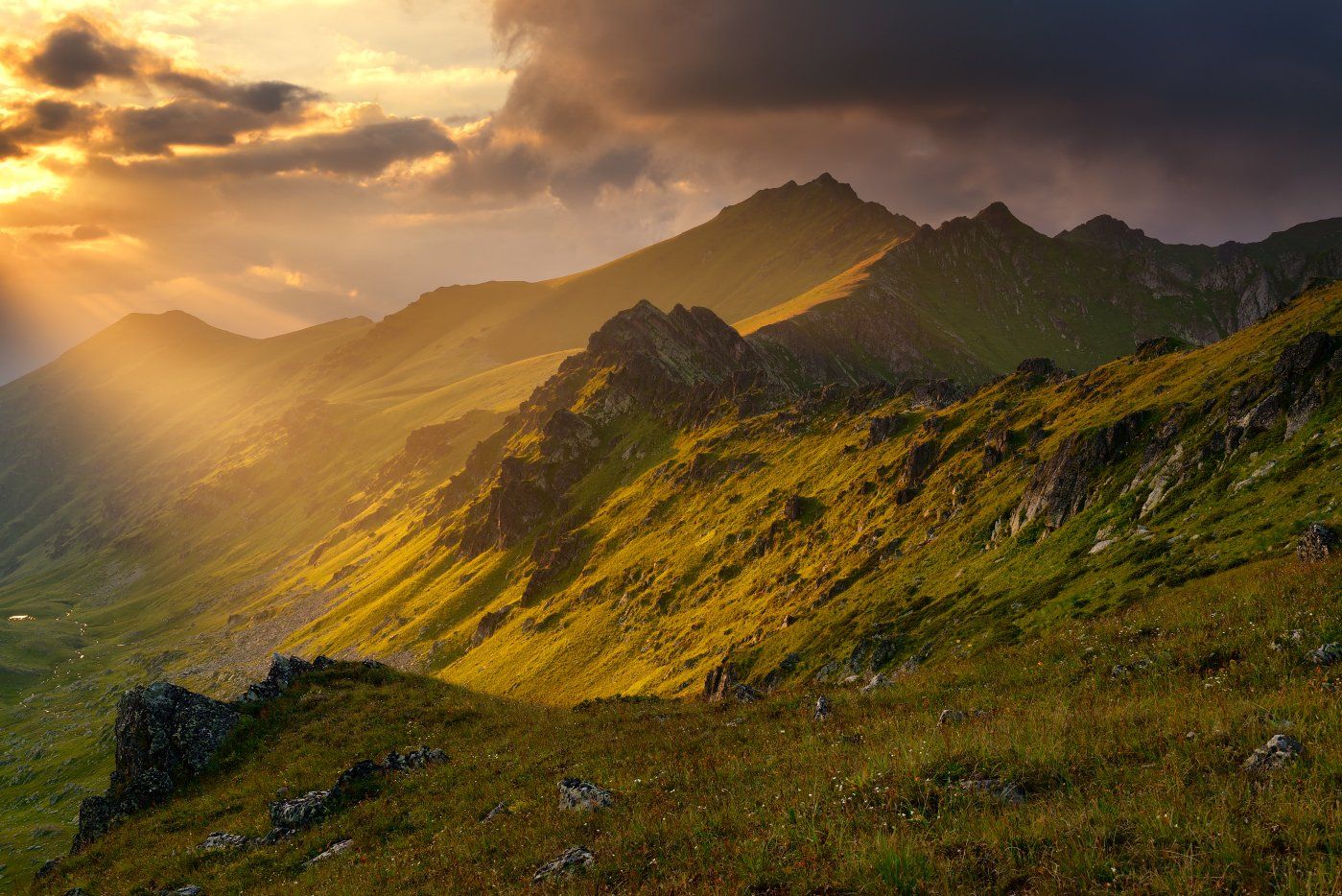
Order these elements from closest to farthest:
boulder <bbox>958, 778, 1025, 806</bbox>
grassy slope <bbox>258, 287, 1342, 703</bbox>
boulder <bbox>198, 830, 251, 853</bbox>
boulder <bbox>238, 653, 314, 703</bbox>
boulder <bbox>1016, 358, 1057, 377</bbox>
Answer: boulder <bbox>958, 778, 1025, 806</bbox>
boulder <bbox>198, 830, 251, 853</bbox>
boulder <bbox>238, 653, 314, 703</bbox>
grassy slope <bbox>258, 287, 1342, 703</bbox>
boulder <bbox>1016, 358, 1057, 377</bbox>

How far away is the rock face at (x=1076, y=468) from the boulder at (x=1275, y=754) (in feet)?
159

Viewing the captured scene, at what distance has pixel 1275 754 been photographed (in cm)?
955

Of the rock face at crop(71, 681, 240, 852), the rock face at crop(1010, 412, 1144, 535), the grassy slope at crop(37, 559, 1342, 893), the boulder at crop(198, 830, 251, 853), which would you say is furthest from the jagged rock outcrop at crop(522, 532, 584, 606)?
the boulder at crop(198, 830, 251, 853)

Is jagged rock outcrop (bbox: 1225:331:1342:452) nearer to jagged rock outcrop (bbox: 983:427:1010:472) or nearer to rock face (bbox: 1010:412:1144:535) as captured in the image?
rock face (bbox: 1010:412:1144:535)

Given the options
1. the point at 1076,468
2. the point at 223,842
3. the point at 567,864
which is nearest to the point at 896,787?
the point at 567,864

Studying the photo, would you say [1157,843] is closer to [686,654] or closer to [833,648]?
[833,648]

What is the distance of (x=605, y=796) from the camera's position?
15.5 meters

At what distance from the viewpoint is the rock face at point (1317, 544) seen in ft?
78.2

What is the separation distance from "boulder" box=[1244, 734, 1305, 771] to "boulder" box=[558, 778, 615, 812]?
12258mm

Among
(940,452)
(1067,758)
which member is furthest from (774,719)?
(940,452)

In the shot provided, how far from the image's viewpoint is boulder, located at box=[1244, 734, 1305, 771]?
933 cm

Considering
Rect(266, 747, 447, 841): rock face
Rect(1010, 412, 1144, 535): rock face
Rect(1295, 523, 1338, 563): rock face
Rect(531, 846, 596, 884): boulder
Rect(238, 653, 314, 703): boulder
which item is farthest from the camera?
Rect(1010, 412, 1144, 535): rock face

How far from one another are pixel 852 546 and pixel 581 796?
6758 cm

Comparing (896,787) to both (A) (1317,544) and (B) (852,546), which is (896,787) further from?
(B) (852,546)
